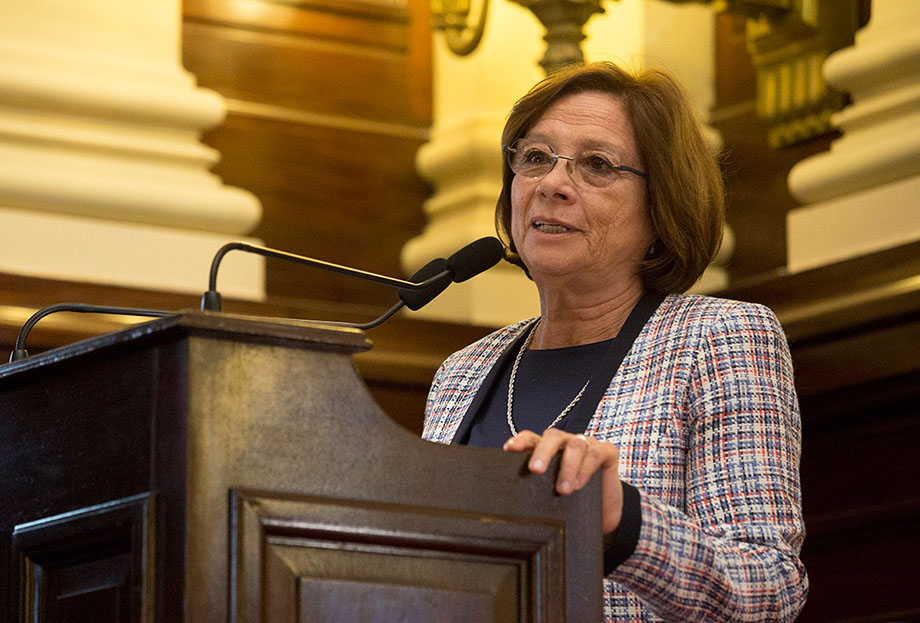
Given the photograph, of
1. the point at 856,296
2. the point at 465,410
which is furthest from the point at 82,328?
the point at 856,296

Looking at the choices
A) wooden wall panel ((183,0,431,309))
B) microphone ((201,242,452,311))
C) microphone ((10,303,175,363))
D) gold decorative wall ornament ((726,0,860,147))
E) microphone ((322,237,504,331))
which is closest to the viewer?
microphone ((201,242,452,311))

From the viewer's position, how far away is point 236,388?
59.0 inches

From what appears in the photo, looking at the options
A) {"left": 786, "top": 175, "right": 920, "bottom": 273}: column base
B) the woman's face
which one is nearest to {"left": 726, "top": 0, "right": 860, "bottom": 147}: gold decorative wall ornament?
{"left": 786, "top": 175, "right": 920, "bottom": 273}: column base

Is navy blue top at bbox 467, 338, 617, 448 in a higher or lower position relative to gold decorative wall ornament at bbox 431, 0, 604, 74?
lower

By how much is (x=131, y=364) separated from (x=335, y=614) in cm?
29

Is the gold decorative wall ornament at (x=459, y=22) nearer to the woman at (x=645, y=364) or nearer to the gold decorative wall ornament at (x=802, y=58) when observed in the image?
the gold decorative wall ornament at (x=802, y=58)

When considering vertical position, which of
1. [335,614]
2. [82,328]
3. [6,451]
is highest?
[82,328]

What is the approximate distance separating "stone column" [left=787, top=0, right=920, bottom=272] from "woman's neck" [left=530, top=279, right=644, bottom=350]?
48.1 inches

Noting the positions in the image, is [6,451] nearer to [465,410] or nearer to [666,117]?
[465,410]

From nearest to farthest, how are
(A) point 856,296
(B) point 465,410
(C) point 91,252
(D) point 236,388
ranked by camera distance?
(D) point 236,388 < (B) point 465,410 < (A) point 856,296 < (C) point 91,252

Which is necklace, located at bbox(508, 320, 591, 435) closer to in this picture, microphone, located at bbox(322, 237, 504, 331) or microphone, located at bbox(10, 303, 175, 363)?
microphone, located at bbox(322, 237, 504, 331)

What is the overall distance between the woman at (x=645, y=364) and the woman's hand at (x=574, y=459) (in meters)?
0.03

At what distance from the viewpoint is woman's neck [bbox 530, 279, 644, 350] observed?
98.9 inches

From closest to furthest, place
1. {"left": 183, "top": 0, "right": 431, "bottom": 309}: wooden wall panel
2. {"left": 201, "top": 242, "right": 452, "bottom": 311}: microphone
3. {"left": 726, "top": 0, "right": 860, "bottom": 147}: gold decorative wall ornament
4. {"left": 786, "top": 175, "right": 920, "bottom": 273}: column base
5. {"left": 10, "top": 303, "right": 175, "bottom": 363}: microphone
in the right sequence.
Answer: {"left": 201, "top": 242, "right": 452, "bottom": 311}: microphone < {"left": 10, "top": 303, "right": 175, "bottom": 363}: microphone < {"left": 786, "top": 175, "right": 920, "bottom": 273}: column base < {"left": 726, "top": 0, "right": 860, "bottom": 147}: gold decorative wall ornament < {"left": 183, "top": 0, "right": 431, "bottom": 309}: wooden wall panel
